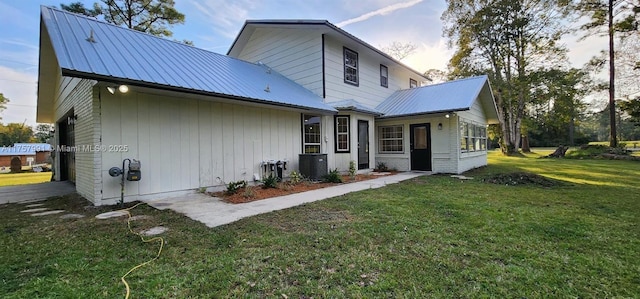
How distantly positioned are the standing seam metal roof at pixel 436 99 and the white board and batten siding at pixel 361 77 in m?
0.65

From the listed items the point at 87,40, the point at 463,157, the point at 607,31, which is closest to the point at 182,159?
the point at 87,40

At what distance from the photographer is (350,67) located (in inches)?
457

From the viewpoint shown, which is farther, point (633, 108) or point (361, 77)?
point (633, 108)

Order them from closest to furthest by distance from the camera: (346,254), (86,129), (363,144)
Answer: (346,254) → (86,129) → (363,144)

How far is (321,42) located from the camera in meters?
10.3

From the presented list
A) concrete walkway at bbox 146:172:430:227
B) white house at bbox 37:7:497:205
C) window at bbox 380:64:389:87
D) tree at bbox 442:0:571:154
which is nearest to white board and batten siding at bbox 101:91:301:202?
white house at bbox 37:7:497:205

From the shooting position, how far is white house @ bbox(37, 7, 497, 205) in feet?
18.7

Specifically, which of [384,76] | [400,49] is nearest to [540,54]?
[400,49]

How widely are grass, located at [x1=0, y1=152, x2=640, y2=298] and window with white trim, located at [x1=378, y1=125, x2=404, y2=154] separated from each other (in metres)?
7.19

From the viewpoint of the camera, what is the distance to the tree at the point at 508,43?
70.2 feet

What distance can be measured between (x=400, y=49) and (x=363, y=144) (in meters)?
19.5

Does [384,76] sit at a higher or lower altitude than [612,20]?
lower

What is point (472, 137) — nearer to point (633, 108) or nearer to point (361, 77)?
point (361, 77)

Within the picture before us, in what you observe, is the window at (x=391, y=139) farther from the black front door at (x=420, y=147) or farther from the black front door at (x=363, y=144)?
the black front door at (x=363, y=144)
